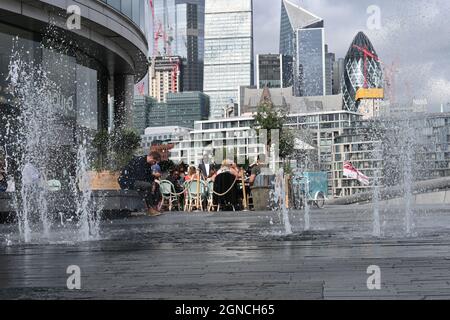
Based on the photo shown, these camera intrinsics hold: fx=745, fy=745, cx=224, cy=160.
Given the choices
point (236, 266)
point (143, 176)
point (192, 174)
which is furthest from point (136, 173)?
point (236, 266)

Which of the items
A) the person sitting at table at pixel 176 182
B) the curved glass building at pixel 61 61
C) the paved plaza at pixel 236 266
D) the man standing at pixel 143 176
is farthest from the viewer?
the curved glass building at pixel 61 61

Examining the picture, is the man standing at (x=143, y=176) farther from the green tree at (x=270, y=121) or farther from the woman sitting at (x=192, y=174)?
the green tree at (x=270, y=121)

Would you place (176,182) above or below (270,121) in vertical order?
below

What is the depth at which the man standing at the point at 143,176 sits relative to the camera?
20344 millimetres

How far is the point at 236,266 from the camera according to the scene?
254 inches

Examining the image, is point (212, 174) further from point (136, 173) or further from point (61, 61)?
point (61, 61)

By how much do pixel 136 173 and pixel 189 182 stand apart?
361 cm

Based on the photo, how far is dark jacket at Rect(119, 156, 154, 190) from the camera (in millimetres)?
20391

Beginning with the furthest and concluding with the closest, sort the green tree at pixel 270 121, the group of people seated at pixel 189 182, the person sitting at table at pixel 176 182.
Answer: the green tree at pixel 270 121 → the person sitting at table at pixel 176 182 → the group of people seated at pixel 189 182

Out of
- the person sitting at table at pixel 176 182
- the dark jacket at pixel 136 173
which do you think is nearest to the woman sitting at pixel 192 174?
the person sitting at table at pixel 176 182

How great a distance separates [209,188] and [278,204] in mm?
2664

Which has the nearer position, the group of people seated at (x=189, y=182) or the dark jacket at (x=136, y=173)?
the dark jacket at (x=136, y=173)

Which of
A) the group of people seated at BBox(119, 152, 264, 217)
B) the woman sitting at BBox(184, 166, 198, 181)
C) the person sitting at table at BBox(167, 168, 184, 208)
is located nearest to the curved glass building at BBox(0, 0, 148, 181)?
the person sitting at table at BBox(167, 168, 184, 208)

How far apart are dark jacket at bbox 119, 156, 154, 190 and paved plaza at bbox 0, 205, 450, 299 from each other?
979 centimetres
